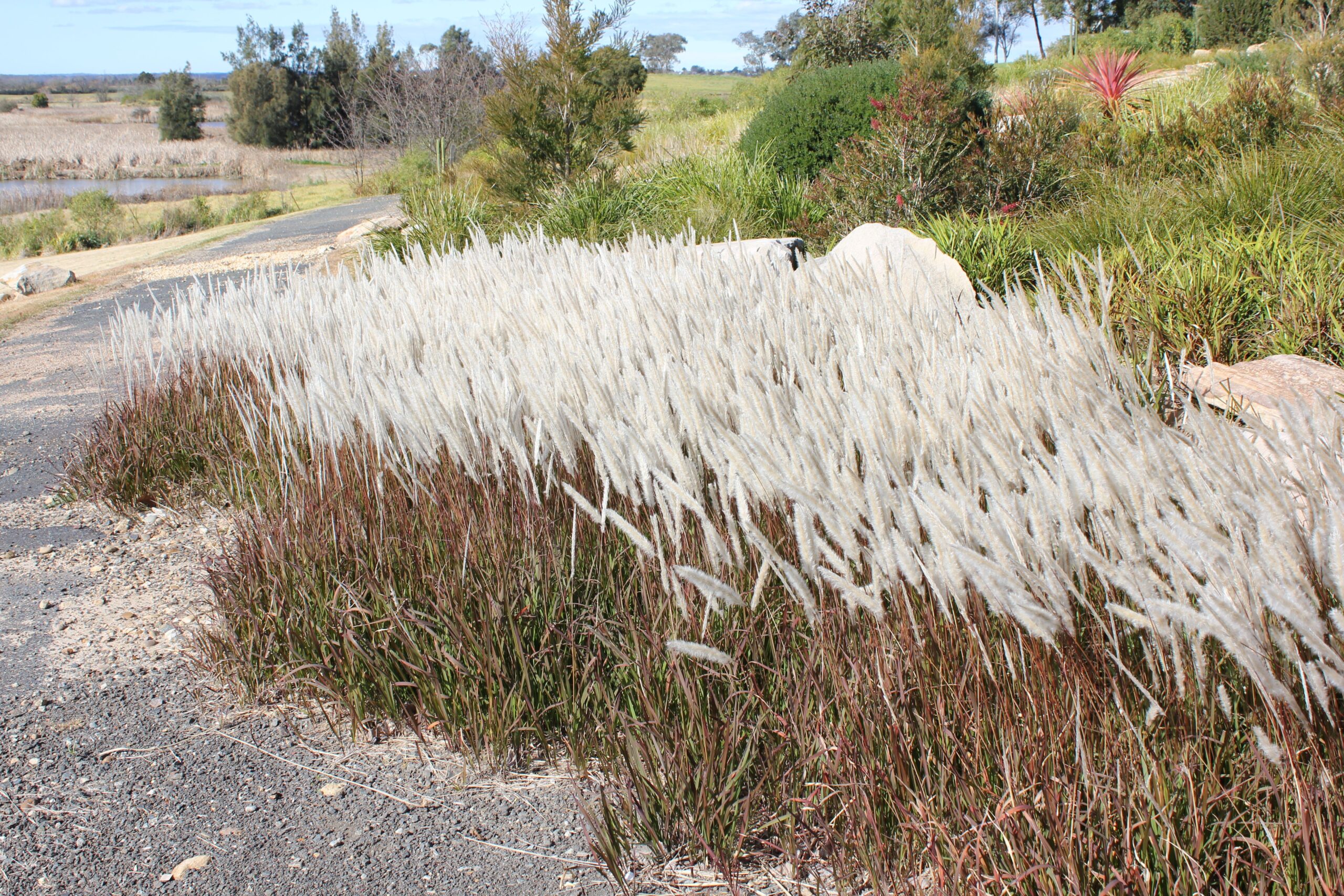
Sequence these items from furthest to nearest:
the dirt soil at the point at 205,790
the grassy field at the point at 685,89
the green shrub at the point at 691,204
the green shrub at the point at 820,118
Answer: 1. the grassy field at the point at 685,89
2. the green shrub at the point at 820,118
3. the green shrub at the point at 691,204
4. the dirt soil at the point at 205,790

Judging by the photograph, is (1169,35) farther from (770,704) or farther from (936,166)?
(770,704)

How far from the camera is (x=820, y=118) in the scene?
11406mm

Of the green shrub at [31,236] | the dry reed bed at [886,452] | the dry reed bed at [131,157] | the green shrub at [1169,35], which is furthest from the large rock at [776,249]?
the green shrub at [1169,35]

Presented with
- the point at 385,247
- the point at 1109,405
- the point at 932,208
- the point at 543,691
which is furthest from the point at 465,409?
the point at 385,247

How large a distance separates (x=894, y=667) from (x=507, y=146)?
1182 centimetres

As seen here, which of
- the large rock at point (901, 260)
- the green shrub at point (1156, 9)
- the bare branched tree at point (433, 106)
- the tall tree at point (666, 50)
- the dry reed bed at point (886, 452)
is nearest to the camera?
the dry reed bed at point (886, 452)

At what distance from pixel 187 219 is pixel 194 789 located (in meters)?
24.5

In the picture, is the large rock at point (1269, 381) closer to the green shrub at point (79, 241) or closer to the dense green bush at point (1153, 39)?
the green shrub at point (79, 241)

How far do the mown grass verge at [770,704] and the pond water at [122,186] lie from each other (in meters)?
32.7

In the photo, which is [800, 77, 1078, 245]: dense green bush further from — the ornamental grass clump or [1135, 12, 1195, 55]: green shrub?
[1135, 12, 1195, 55]: green shrub

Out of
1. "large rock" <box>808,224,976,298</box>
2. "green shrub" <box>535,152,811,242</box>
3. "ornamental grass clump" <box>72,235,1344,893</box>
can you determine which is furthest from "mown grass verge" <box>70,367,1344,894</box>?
"green shrub" <box>535,152,811,242</box>

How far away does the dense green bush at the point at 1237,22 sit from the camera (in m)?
32.6

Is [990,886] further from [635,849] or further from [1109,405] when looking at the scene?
[1109,405]

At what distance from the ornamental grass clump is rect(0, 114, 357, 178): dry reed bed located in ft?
115
